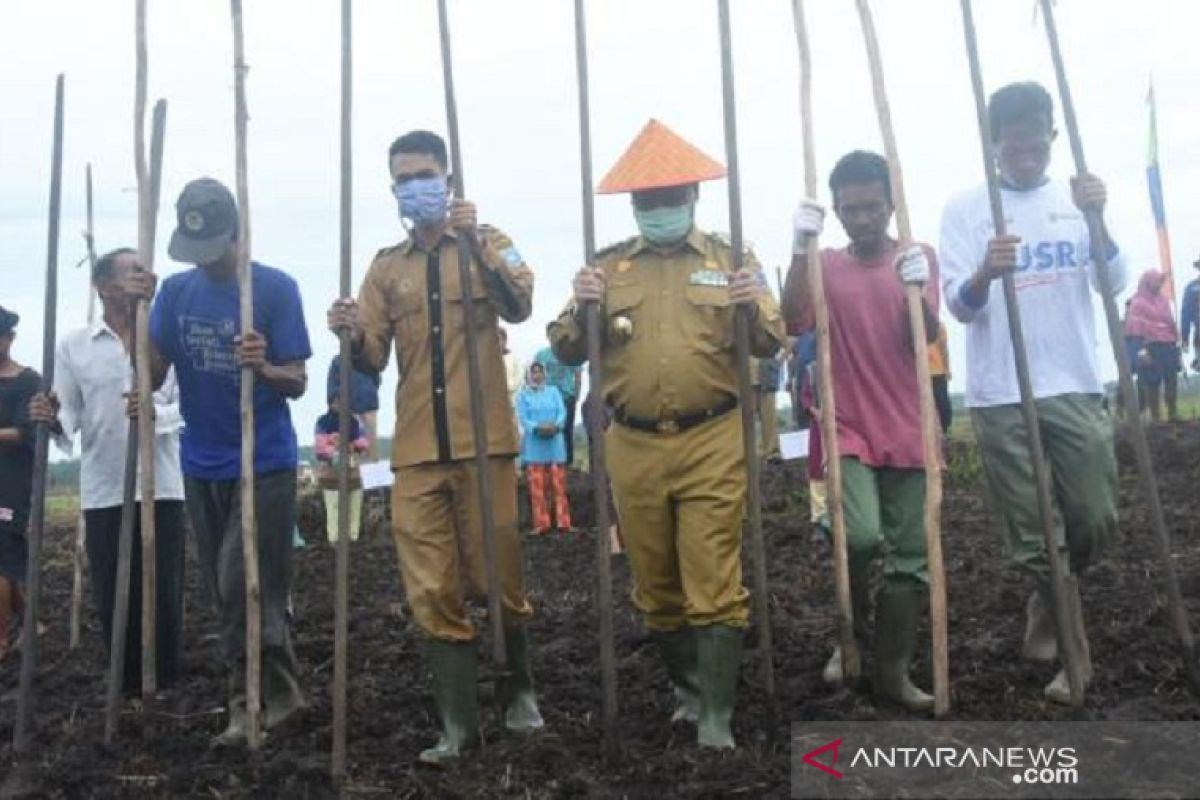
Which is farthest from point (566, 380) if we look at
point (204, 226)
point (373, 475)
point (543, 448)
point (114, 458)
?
point (204, 226)

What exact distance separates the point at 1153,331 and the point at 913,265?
46.3 feet

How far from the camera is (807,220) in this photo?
5605mm

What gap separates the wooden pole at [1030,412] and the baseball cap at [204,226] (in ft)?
9.86

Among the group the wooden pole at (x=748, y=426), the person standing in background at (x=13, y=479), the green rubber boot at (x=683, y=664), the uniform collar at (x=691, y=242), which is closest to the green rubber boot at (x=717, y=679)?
the wooden pole at (x=748, y=426)

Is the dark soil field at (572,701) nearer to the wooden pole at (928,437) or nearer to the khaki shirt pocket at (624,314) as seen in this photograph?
the wooden pole at (928,437)

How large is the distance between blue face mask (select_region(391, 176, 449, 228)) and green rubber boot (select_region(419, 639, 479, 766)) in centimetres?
166

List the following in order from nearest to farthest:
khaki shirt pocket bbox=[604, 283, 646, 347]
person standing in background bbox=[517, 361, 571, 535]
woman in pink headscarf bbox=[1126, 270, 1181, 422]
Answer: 1. khaki shirt pocket bbox=[604, 283, 646, 347]
2. person standing in background bbox=[517, 361, 571, 535]
3. woman in pink headscarf bbox=[1126, 270, 1181, 422]

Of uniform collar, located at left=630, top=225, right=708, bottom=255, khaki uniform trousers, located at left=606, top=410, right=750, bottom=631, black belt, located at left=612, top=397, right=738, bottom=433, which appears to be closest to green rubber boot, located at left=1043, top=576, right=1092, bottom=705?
khaki uniform trousers, located at left=606, top=410, right=750, bottom=631

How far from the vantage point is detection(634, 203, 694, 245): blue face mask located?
18.7 ft

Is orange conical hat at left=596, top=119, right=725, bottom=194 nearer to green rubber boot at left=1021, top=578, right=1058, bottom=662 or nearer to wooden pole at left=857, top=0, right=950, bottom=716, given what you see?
wooden pole at left=857, top=0, right=950, bottom=716

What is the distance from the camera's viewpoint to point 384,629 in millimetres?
8547

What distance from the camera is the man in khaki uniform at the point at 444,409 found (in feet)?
18.7

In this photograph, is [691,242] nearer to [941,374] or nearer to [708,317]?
[708,317]

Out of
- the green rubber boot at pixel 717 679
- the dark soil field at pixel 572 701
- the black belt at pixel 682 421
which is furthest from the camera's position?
the black belt at pixel 682 421
